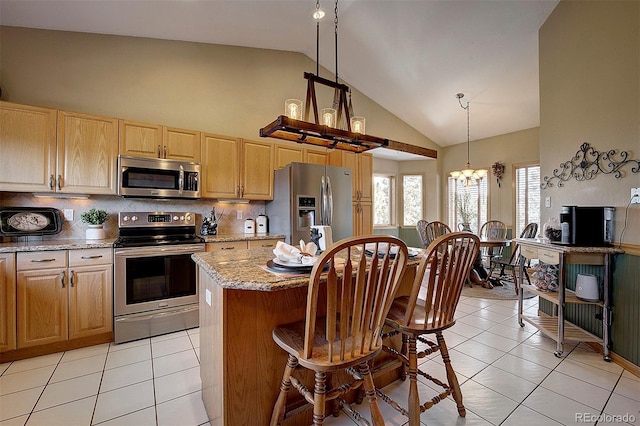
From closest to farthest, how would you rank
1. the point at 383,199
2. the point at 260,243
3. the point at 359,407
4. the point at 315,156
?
1. the point at 359,407
2. the point at 260,243
3. the point at 315,156
4. the point at 383,199

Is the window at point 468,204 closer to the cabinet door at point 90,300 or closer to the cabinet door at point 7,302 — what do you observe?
the cabinet door at point 90,300

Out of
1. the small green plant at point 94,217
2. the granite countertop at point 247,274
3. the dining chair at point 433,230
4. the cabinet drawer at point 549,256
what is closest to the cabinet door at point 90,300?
the small green plant at point 94,217

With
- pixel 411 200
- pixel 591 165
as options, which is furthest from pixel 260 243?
pixel 411 200

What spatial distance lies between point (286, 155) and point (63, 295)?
9.18ft

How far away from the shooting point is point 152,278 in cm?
283

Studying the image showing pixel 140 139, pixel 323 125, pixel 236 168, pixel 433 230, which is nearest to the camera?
pixel 323 125

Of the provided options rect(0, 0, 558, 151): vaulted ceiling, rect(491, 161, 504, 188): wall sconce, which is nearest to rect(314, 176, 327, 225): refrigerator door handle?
rect(0, 0, 558, 151): vaulted ceiling

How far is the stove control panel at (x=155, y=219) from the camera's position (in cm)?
305

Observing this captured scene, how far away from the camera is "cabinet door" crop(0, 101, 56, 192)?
2.51 meters

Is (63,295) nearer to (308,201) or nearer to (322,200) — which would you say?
(308,201)

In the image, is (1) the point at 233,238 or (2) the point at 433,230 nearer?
(1) the point at 233,238

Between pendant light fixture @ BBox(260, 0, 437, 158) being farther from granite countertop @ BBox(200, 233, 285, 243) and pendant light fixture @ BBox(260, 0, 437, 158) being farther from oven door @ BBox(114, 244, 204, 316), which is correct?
oven door @ BBox(114, 244, 204, 316)

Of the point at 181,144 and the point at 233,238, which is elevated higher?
the point at 181,144

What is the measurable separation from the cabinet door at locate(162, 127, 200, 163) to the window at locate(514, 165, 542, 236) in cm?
559
